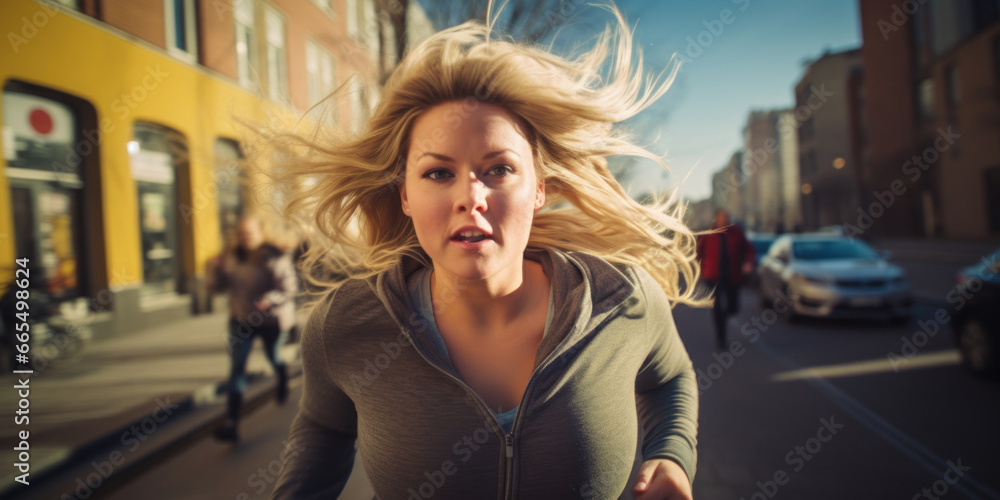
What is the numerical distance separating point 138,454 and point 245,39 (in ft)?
39.0

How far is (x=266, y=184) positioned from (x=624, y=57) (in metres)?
1.53

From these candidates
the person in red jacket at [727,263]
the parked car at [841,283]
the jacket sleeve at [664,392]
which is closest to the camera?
the jacket sleeve at [664,392]

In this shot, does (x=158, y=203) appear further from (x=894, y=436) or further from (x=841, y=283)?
(x=841, y=283)

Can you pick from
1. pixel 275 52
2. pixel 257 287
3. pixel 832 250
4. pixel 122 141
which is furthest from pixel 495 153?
pixel 275 52

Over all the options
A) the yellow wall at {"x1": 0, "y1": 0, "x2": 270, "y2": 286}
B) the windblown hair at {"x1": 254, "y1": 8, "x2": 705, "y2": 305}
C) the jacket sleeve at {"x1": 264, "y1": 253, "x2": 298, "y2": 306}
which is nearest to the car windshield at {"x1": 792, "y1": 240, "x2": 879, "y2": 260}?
the jacket sleeve at {"x1": 264, "y1": 253, "x2": 298, "y2": 306}

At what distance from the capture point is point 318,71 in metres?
17.6

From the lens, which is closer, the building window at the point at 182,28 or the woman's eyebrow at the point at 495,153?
the woman's eyebrow at the point at 495,153

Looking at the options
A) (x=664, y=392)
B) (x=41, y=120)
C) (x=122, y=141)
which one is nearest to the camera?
(x=664, y=392)

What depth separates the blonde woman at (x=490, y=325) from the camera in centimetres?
141

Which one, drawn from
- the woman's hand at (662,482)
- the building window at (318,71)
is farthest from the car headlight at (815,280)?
the building window at (318,71)

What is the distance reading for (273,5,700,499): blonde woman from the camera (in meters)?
1.41

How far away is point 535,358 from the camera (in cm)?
158

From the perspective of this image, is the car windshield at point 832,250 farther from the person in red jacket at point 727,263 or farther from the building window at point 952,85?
the building window at point 952,85

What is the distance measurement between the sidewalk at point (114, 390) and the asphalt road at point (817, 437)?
688mm
